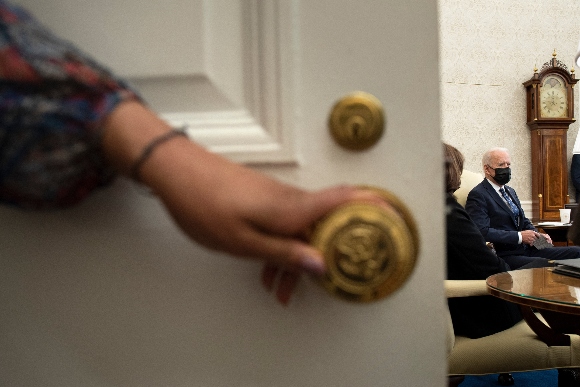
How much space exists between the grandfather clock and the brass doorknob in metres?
3.79

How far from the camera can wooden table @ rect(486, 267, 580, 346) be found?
1.17 m

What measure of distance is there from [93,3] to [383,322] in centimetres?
31

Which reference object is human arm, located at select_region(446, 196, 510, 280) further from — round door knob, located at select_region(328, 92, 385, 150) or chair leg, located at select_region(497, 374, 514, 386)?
round door knob, located at select_region(328, 92, 385, 150)

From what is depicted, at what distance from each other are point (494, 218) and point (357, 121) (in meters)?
2.59

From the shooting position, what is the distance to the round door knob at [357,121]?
0.32m

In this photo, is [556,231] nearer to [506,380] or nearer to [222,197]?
[506,380]

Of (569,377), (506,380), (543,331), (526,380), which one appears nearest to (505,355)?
(543,331)

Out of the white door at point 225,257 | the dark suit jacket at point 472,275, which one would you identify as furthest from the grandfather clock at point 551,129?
the white door at point 225,257

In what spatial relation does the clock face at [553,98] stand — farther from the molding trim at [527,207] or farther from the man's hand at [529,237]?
the man's hand at [529,237]

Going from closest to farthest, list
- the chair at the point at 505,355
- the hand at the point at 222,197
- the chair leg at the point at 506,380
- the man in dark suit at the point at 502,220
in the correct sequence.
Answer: the hand at the point at 222,197
the chair at the point at 505,355
the chair leg at the point at 506,380
the man in dark suit at the point at 502,220

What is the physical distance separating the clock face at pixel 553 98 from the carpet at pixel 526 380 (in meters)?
2.27

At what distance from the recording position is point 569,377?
140 centimetres

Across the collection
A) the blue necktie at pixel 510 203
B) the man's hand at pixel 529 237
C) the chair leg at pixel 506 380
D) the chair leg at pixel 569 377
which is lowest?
the chair leg at pixel 506 380

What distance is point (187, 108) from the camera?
344 millimetres
